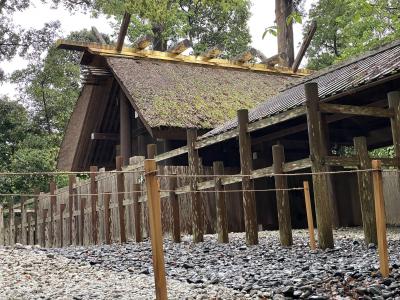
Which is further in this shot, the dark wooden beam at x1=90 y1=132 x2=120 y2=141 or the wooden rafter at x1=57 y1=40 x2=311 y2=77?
the dark wooden beam at x1=90 y1=132 x2=120 y2=141

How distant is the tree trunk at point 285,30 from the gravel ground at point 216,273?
12788mm

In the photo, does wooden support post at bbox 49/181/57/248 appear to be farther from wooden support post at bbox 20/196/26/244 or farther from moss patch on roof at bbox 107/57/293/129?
moss patch on roof at bbox 107/57/293/129

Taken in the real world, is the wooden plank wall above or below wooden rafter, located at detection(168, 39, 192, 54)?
below

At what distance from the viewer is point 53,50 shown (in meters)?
21.1

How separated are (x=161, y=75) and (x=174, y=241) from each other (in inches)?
265

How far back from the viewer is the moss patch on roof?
12.0 metres

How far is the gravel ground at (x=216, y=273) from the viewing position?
445 cm

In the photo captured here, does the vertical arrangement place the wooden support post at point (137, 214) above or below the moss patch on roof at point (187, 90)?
below

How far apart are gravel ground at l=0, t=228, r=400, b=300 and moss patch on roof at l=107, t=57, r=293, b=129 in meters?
4.76

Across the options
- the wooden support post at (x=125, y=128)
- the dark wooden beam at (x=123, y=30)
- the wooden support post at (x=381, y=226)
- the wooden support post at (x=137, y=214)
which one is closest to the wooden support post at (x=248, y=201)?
the wooden support post at (x=137, y=214)

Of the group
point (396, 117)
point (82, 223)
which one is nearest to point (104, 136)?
point (82, 223)

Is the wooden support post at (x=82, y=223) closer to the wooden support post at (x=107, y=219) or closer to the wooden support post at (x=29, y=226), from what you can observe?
the wooden support post at (x=107, y=219)

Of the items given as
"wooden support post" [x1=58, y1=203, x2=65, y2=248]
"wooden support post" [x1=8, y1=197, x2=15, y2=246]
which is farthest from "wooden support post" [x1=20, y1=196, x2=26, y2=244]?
"wooden support post" [x1=58, y1=203, x2=65, y2=248]

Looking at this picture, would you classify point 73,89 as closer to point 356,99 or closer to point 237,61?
point 237,61
